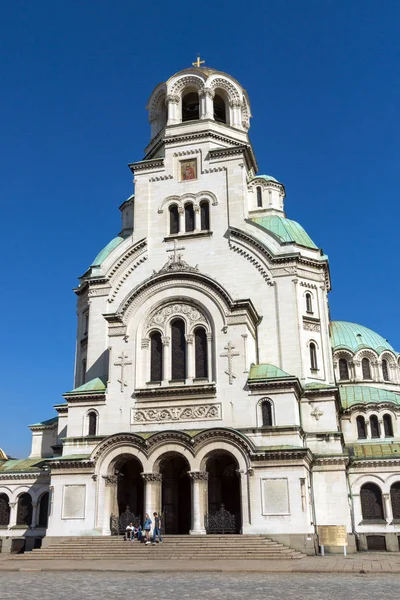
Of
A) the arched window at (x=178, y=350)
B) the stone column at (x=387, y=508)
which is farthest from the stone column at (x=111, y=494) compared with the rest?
the stone column at (x=387, y=508)

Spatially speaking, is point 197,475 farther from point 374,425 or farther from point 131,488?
point 374,425

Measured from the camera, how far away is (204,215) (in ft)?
138

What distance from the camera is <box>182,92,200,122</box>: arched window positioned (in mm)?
48469

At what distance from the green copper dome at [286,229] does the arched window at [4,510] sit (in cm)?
2398

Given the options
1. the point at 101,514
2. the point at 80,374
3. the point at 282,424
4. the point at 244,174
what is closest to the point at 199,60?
the point at 244,174

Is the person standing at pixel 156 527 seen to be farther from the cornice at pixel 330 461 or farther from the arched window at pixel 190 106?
the arched window at pixel 190 106

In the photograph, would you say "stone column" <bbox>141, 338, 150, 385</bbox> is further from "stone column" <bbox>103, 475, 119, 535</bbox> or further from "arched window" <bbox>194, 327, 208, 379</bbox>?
"stone column" <bbox>103, 475, 119, 535</bbox>

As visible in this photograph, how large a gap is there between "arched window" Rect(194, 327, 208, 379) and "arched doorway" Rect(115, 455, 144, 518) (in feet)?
19.9

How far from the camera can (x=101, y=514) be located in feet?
109

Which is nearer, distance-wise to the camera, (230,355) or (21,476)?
(230,355)

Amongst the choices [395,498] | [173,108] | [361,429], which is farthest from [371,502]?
[173,108]

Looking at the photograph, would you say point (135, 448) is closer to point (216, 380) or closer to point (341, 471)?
point (216, 380)

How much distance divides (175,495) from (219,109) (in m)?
29.0

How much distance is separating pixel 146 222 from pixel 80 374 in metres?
11.3
